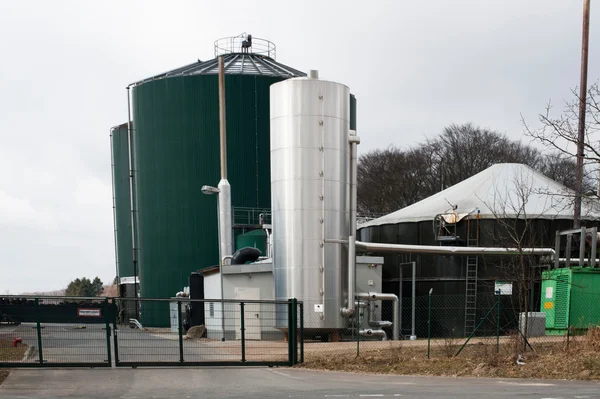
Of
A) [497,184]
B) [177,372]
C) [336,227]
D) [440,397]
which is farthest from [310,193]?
[497,184]

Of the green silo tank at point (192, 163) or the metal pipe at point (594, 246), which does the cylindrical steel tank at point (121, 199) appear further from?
the metal pipe at point (594, 246)

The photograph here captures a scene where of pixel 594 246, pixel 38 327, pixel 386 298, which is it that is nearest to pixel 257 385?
pixel 38 327

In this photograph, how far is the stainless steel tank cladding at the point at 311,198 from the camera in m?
22.3

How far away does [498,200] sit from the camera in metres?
32.0

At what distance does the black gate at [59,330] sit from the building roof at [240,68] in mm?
28467

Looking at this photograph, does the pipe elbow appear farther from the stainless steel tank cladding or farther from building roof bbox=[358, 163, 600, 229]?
building roof bbox=[358, 163, 600, 229]

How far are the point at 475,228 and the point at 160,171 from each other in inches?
825

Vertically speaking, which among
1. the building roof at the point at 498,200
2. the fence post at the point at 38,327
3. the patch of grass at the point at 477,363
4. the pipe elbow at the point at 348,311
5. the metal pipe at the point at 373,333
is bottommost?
the metal pipe at the point at 373,333

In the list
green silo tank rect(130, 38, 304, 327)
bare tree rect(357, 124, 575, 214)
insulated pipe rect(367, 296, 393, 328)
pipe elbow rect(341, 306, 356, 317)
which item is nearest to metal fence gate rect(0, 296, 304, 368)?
pipe elbow rect(341, 306, 356, 317)

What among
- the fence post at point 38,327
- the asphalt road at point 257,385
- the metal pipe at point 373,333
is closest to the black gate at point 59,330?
the fence post at point 38,327

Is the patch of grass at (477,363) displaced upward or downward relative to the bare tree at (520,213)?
downward

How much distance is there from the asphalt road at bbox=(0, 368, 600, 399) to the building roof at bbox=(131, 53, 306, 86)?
3014cm

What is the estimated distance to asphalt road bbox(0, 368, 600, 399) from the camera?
11812 millimetres

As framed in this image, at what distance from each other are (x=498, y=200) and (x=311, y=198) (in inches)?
519
